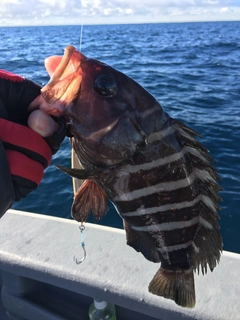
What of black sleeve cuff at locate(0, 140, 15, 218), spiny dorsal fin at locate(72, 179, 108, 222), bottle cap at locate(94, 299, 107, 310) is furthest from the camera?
bottle cap at locate(94, 299, 107, 310)

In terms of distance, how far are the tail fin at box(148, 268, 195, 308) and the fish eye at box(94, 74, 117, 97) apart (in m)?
1.08

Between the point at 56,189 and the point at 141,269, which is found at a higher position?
the point at 141,269

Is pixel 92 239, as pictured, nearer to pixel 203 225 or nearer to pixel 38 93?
pixel 203 225

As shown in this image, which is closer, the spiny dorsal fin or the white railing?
the spiny dorsal fin

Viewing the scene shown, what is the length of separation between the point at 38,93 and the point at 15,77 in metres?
0.13

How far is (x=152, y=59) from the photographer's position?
65.0 ft

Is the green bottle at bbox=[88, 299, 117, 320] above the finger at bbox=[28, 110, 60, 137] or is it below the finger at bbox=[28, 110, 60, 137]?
below

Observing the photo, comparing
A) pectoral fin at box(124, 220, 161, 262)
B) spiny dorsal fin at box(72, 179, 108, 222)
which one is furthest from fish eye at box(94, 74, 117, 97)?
pectoral fin at box(124, 220, 161, 262)

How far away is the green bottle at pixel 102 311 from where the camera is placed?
261cm

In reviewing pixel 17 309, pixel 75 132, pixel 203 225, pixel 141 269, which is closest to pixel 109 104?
pixel 75 132

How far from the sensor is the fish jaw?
1.63 meters

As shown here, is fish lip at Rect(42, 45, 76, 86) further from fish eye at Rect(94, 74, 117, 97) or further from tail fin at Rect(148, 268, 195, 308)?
tail fin at Rect(148, 268, 195, 308)

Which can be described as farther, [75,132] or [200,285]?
[200,285]

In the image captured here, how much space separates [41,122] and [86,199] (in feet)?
1.84
